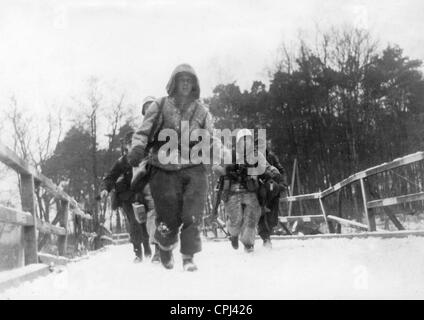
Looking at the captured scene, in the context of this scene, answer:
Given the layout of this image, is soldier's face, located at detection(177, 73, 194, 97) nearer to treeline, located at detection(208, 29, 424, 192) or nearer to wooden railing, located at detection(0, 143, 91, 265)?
wooden railing, located at detection(0, 143, 91, 265)

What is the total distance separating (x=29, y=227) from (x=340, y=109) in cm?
2299

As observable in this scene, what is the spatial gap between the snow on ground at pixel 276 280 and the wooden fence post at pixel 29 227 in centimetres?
37

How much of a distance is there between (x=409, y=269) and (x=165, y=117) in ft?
7.31

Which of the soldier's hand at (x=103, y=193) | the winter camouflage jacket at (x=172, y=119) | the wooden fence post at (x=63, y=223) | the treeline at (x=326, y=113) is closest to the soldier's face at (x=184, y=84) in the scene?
the winter camouflage jacket at (x=172, y=119)

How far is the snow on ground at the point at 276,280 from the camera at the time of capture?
2711 millimetres

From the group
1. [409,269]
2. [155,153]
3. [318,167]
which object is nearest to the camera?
[409,269]

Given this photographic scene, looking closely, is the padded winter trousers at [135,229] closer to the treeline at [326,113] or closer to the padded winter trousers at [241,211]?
the padded winter trousers at [241,211]

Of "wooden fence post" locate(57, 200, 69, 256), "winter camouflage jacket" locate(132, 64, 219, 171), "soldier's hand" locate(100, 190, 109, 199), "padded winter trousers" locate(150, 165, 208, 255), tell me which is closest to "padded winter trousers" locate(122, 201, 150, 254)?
"soldier's hand" locate(100, 190, 109, 199)

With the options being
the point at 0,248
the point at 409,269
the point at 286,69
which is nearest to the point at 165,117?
the point at 409,269

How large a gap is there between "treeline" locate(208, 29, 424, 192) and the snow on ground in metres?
18.6

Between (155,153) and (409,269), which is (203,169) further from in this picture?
(409,269)

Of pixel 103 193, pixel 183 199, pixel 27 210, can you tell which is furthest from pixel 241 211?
pixel 27 210

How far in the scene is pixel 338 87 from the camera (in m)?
25.8

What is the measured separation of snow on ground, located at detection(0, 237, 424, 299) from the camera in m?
2.71
